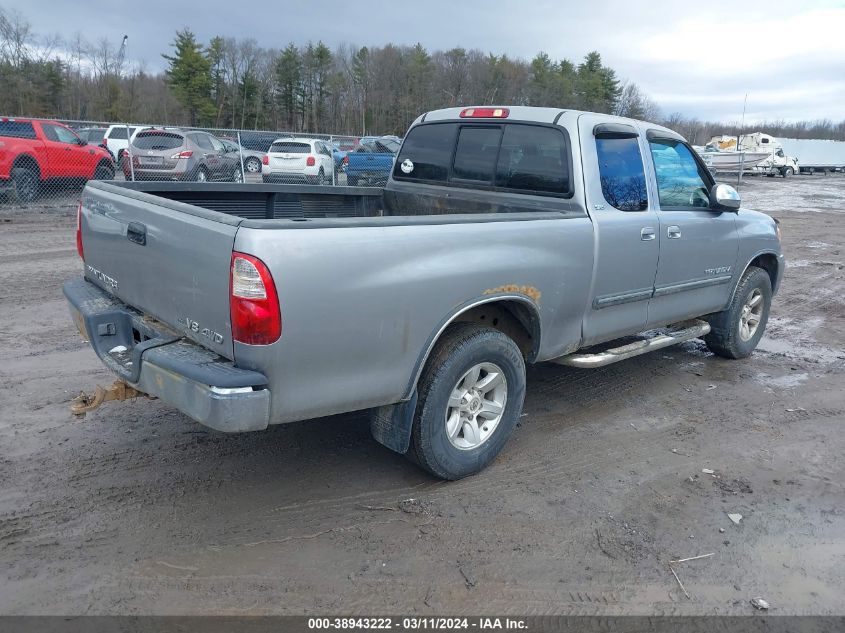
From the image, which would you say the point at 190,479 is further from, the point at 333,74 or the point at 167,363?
the point at 333,74

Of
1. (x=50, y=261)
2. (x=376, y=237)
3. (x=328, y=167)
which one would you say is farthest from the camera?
(x=328, y=167)

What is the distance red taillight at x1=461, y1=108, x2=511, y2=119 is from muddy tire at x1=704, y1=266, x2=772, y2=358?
9.17 feet

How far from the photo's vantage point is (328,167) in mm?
19906

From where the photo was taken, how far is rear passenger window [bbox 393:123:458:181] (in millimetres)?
5230

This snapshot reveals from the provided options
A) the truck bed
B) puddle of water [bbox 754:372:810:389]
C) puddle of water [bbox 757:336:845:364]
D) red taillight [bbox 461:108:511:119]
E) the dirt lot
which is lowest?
the dirt lot

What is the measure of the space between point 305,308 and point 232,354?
1.26 feet

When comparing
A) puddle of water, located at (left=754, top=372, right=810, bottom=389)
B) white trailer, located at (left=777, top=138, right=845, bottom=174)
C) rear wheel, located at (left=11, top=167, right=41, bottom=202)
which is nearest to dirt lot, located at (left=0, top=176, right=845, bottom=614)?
puddle of water, located at (left=754, top=372, right=810, bottom=389)

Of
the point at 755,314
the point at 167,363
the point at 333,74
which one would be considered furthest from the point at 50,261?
the point at 333,74

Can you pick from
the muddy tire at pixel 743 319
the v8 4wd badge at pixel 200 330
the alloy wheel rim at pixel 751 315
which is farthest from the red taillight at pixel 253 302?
the alloy wheel rim at pixel 751 315

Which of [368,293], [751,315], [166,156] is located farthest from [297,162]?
[368,293]

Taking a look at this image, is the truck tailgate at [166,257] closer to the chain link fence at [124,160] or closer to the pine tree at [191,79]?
the chain link fence at [124,160]

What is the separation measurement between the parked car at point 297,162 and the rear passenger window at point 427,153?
45.3ft

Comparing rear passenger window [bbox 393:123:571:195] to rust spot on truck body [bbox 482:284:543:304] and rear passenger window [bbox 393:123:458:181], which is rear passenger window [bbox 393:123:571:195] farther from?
rust spot on truck body [bbox 482:284:543:304]

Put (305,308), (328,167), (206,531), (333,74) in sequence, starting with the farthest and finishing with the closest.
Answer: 1. (333,74)
2. (328,167)
3. (206,531)
4. (305,308)
